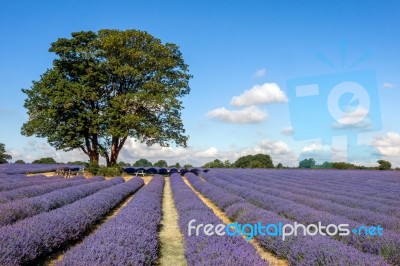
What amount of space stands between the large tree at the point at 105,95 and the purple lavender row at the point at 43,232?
54.0ft

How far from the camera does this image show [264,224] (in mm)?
7309

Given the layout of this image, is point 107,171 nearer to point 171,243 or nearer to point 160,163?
point 171,243

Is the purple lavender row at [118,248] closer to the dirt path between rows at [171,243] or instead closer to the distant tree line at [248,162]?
the dirt path between rows at [171,243]

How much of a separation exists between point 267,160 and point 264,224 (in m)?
65.5

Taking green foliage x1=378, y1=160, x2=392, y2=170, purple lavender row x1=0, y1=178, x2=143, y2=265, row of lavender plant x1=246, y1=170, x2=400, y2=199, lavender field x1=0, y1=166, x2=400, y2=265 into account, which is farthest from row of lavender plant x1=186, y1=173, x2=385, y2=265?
green foliage x1=378, y1=160, x2=392, y2=170

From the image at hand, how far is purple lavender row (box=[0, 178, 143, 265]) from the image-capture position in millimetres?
4762

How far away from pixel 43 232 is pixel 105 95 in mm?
21911

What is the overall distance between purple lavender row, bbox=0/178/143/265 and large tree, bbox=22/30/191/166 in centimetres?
1645

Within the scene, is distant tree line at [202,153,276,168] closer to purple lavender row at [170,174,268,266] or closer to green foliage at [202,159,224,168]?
green foliage at [202,159,224,168]

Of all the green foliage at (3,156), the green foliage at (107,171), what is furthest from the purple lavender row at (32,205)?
the green foliage at (3,156)

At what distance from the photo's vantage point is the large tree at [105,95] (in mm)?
24891

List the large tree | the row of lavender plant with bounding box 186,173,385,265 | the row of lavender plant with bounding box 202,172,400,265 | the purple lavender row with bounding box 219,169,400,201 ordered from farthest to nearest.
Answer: the large tree, the purple lavender row with bounding box 219,169,400,201, the row of lavender plant with bounding box 202,172,400,265, the row of lavender plant with bounding box 186,173,385,265

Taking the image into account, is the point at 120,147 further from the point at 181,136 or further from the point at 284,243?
the point at 284,243

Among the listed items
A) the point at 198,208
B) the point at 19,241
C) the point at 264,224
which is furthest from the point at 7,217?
the point at 264,224
